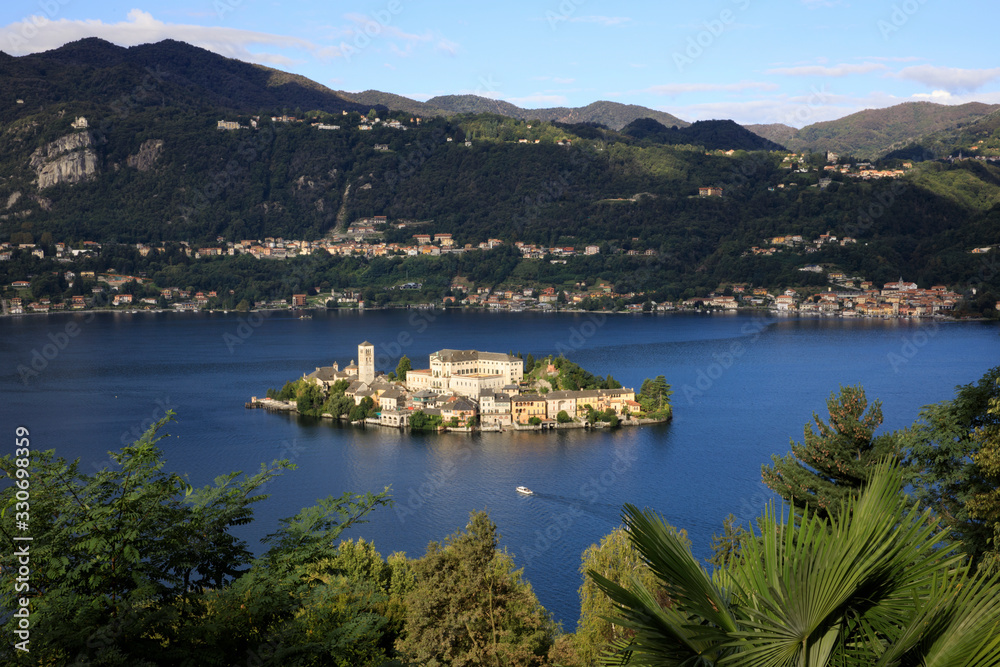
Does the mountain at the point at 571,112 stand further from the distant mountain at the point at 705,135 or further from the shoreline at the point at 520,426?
the shoreline at the point at 520,426

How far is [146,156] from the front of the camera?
253ft

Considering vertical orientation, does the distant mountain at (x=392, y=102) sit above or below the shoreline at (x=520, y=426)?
above

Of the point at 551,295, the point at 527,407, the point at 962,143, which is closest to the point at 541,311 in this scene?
the point at 551,295

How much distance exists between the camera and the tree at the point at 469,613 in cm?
499

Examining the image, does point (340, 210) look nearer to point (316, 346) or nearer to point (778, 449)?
point (316, 346)

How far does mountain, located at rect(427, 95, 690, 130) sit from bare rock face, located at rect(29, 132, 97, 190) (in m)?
65.6

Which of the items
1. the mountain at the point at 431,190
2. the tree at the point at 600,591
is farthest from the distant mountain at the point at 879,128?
the tree at the point at 600,591

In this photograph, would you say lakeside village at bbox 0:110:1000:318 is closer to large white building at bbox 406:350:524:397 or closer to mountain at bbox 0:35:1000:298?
mountain at bbox 0:35:1000:298

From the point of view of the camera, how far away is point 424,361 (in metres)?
28.5

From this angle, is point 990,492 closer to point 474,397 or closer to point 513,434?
point 513,434

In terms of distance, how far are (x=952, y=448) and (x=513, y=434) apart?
15.5 meters

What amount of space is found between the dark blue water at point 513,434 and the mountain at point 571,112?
9480 cm

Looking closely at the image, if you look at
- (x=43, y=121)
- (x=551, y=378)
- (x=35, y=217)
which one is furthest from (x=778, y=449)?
(x=43, y=121)

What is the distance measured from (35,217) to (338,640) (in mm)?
74980
